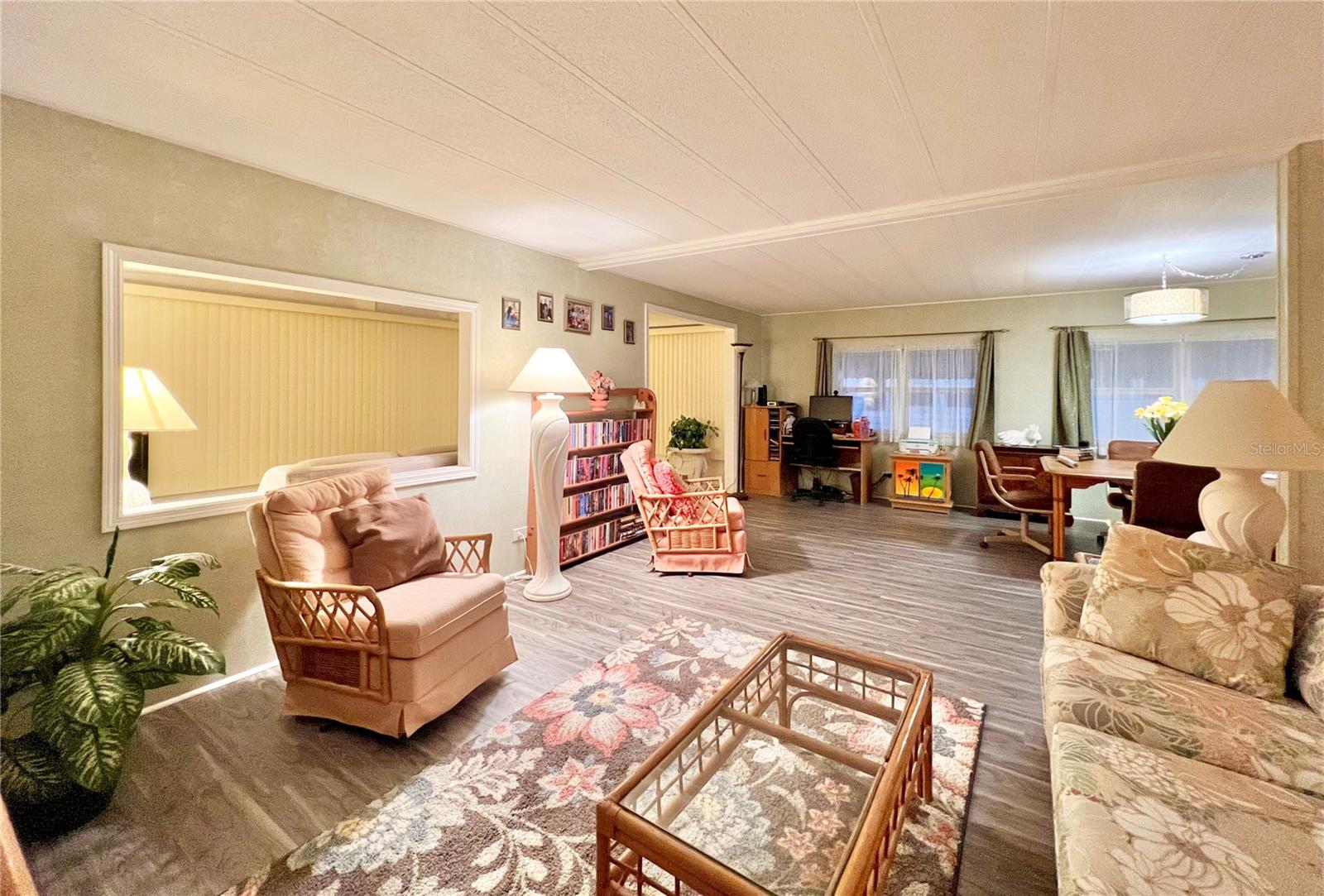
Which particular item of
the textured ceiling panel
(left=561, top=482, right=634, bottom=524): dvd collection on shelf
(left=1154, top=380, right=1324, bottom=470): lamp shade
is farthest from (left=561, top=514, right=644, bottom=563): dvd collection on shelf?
(left=1154, top=380, right=1324, bottom=470): lamp shade

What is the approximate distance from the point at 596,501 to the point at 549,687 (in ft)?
7.02

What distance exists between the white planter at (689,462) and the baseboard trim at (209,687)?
4.97 meters

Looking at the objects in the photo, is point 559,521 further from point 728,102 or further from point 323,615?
point 728,102

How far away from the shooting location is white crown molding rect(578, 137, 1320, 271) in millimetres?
2350

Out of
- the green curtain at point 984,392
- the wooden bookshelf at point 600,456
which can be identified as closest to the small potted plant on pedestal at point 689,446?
the wooden bookshelf at point 600,456

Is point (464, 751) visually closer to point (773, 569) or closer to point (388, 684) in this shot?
point (388, 684)

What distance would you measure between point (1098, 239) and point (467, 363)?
429 centimetres

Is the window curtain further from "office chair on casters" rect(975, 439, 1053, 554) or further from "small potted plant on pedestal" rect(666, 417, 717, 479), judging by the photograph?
"office chair on casters" rect(975, 439, 1053, 554)

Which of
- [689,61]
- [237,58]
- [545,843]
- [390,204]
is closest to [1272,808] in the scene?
[545,843]

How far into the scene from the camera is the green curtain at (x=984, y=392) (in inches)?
239

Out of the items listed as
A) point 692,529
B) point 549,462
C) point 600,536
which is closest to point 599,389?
point 549,462

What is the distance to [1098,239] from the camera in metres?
3.60

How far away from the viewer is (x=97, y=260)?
6.89 ft

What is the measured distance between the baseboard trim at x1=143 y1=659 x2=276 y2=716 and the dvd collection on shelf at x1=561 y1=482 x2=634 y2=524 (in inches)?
75.5
